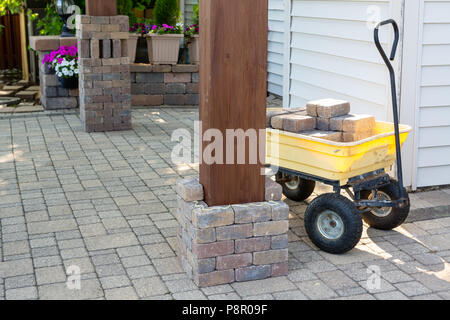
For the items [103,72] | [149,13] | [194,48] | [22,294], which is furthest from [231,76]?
→ [149,13]

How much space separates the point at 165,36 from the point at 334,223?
264 inches

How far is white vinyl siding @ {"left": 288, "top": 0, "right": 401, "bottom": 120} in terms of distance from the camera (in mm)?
5699

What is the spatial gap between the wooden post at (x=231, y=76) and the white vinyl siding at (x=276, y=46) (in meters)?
7.04

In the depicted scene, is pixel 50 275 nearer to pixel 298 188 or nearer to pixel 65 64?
pixel 298 188

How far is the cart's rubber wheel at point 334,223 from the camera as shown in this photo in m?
4.27

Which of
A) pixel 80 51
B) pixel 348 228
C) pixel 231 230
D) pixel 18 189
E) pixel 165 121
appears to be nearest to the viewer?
pixel 231 230

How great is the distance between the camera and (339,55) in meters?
6.36

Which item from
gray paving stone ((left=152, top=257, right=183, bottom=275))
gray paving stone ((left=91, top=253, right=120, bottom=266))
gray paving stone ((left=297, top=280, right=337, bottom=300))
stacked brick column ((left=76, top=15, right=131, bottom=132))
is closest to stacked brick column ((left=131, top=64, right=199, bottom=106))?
stacked brick column ((left=76, top=15, right=131, bottom=132))

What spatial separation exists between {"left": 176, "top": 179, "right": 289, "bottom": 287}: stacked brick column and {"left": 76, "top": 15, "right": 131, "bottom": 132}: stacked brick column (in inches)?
184
